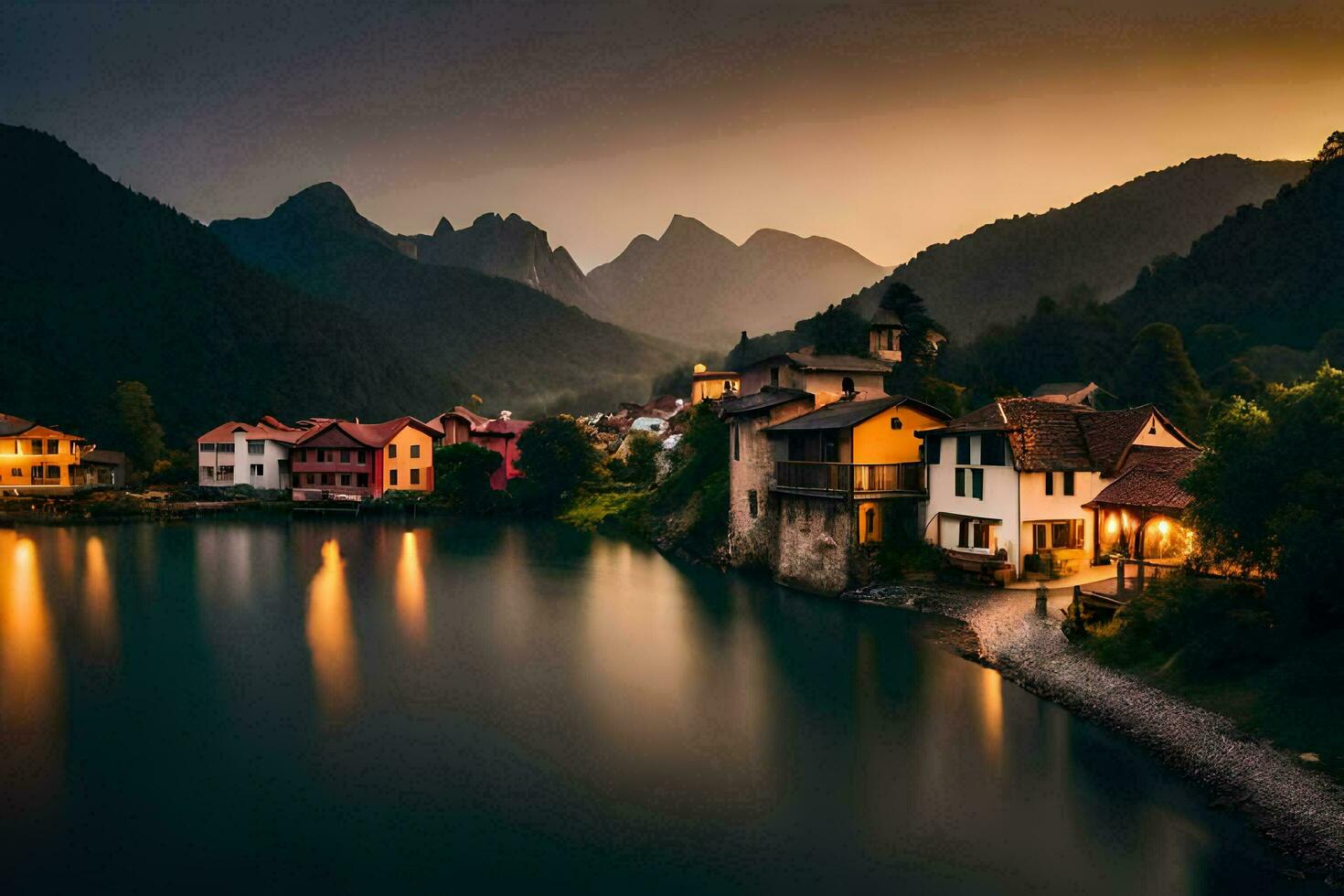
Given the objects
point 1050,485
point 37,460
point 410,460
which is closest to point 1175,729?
point 1050,485

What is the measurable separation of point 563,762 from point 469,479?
6089cm

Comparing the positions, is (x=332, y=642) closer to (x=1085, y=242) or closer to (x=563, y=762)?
(x=563, y=762)

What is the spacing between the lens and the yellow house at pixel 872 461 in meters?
35.0

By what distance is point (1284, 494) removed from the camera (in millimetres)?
19156

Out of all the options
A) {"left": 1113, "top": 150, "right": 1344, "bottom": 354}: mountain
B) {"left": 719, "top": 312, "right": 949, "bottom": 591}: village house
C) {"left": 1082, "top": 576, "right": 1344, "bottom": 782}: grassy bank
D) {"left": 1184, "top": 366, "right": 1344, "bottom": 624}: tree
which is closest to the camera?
{"left": 1082, "top": 576, "right": 1344, "bottom": 782}: grassy bank

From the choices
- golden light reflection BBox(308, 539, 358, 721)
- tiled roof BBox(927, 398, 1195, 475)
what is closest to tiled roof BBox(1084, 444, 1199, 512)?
tiled roof BBox(927, 398, 1195, 475)

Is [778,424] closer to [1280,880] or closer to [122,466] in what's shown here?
[1280,880]

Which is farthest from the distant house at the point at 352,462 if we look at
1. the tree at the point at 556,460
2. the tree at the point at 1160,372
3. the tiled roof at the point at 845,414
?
the tree at the point at 1160,372

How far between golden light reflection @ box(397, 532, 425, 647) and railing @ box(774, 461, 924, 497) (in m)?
16.8

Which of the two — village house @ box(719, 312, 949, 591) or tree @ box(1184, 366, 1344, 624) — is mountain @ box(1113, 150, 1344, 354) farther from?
tree @ box(1184, 366, 1344, 624)

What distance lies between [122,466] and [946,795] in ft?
308

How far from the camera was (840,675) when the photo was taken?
25234mm

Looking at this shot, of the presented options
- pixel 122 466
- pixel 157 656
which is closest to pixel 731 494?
pixel 157 656

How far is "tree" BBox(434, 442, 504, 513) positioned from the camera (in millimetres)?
77125
